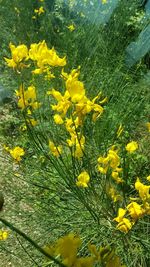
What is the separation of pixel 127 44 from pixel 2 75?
1.29 meters

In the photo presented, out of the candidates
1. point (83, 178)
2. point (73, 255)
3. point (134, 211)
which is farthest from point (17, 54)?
point (73, 255)

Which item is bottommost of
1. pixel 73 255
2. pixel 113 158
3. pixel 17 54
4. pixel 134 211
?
pixel 73 255

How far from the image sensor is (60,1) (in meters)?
5.34

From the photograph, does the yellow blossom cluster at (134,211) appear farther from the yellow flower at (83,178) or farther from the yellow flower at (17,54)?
the yellow flower at (17,54)

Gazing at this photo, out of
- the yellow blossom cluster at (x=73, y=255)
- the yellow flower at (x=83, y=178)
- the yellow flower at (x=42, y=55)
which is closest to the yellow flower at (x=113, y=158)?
the yellow flower at (x=83, y=178)

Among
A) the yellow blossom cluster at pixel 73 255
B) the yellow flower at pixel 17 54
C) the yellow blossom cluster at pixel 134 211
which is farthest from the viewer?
the yellow flower at pixel 17 54

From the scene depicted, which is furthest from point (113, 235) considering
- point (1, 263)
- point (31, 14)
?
point (31, 14)

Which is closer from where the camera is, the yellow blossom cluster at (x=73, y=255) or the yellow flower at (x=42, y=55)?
the yellow blossom cluster at (x=73, y=255)

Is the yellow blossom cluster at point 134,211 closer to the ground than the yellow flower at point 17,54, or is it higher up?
closer to the ground

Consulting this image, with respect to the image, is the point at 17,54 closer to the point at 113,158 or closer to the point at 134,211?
the point at 113,158

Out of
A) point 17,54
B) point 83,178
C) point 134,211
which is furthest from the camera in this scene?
point 83,178

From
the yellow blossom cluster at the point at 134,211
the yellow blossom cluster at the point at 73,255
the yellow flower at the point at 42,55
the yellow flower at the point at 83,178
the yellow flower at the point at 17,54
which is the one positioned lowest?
the yellow blossom cluster at the point at 73,255

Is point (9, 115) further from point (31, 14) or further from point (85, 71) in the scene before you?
point (31, 14)

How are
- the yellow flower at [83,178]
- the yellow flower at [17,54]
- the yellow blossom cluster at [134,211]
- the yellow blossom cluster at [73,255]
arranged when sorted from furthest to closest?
1. the yellow flower at [83,178]
2. the yellow flower at [17,54]
3. the yellow blossom cluster at [134,211]
4. the yellow blossom cluster at [73,255]
